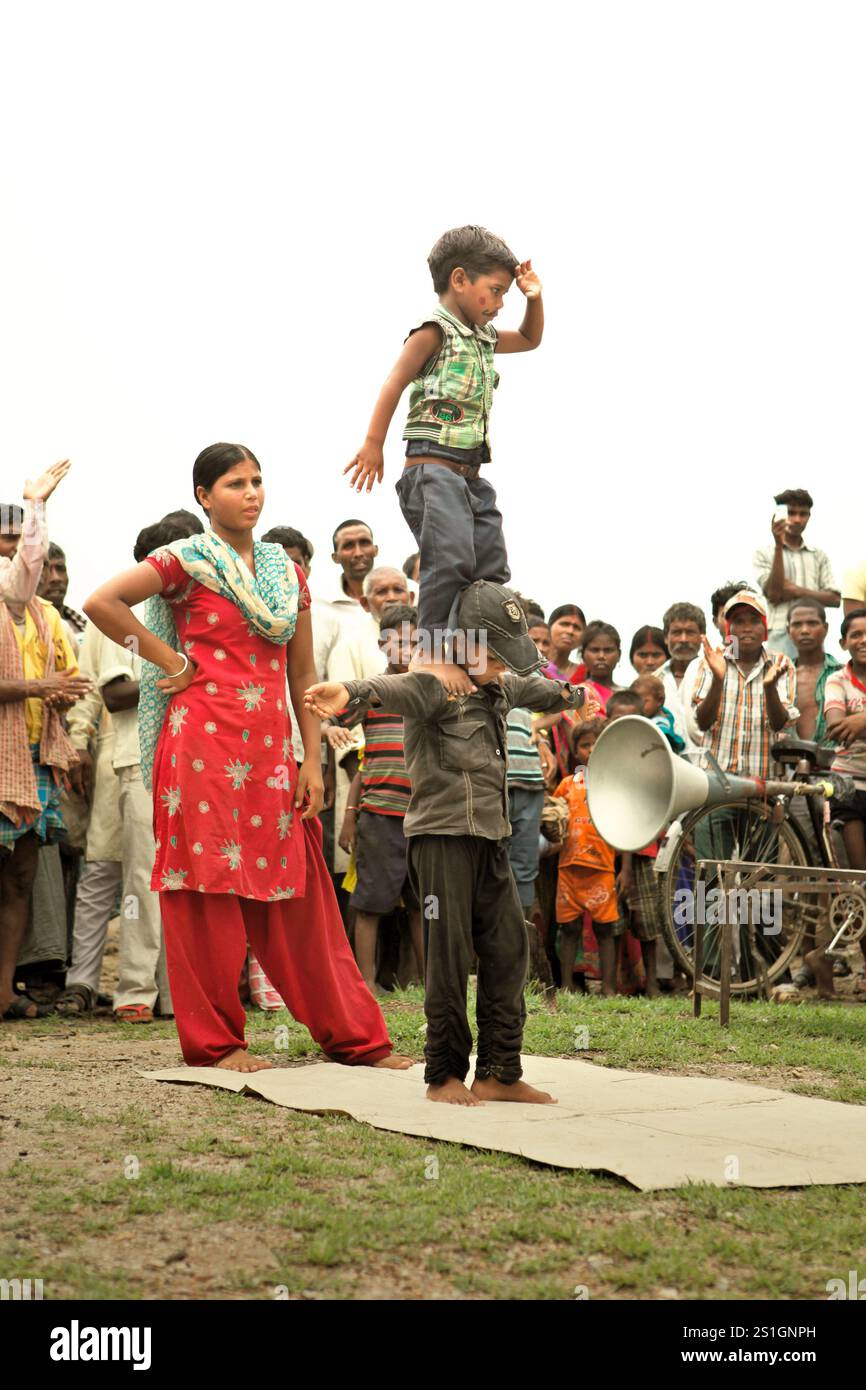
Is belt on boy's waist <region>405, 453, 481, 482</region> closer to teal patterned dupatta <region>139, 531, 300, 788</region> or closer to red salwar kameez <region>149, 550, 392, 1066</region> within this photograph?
teal patterned dupatta <region>139, 531, 300, 788</region>

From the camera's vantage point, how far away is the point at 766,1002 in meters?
7.60

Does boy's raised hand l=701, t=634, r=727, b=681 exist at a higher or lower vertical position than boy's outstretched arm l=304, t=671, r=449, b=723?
higher

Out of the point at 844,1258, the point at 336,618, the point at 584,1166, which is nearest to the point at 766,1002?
the point at 336,618

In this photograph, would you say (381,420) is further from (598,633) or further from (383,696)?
(598,633)

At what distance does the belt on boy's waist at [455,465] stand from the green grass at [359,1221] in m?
2.03

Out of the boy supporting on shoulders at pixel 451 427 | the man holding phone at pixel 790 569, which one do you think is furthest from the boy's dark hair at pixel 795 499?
the boy supporting on shoulders at pixel 451 427

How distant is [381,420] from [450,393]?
30 cm

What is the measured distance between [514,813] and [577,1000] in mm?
1036

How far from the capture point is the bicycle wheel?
7.59 meters

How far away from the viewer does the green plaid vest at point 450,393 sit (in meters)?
4.97

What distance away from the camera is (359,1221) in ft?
11.0

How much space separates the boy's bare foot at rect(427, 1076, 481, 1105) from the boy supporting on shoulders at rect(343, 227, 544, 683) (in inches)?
47.7

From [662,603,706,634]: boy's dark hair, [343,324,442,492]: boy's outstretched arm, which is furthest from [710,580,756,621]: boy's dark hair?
[343,324,442,492]: boy's outstretched arm
